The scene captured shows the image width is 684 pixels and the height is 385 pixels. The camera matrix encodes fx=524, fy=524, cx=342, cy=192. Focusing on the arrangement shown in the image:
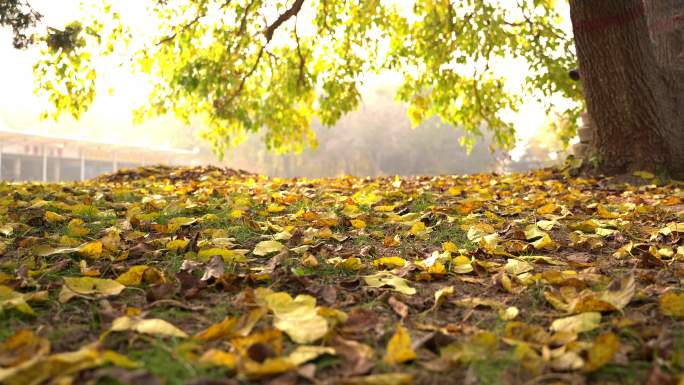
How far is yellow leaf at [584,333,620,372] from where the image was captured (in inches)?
43.6

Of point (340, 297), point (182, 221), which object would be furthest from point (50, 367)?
point (182, 221)

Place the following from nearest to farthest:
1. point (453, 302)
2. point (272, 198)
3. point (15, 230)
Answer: point (453, 302)
point (15, 230)
point (272, 198)

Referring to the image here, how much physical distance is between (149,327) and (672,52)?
484 centimetres

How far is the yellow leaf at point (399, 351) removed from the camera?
45.6 inches

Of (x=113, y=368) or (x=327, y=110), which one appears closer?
(x=113, y=368)

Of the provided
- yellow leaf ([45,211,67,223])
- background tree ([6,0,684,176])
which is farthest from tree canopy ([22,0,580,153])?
yellow leaf ([45,211,67,223])

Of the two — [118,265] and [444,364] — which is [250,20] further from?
[444,364]

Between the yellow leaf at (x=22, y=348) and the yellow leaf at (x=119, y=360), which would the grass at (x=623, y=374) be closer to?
the yellow leaf at (x=119, y=360)

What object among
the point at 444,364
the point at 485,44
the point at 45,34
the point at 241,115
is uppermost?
the point at 485,44

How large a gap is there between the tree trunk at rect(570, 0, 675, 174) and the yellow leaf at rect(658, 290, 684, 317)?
12.6 ft

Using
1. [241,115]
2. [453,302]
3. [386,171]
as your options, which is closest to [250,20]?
[241,115]

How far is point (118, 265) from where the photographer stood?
6.32 ft

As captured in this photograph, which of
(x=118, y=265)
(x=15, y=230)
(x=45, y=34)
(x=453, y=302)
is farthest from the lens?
(x=45, y=34)

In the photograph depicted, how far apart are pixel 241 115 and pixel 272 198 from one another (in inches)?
147
